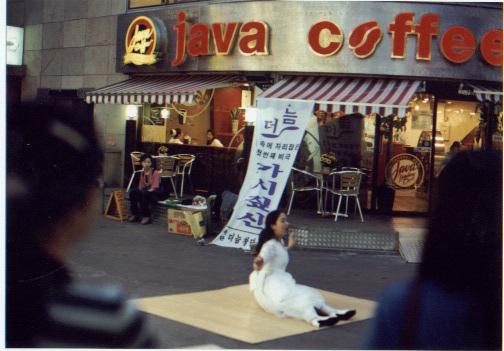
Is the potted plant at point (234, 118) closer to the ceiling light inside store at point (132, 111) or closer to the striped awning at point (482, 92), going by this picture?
the ceiling light inside store at point (132, 111)

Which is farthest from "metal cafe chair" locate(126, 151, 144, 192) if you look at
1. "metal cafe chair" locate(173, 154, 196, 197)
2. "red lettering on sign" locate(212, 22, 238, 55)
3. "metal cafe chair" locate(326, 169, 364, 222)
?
"metal cafe chair" locate(326, 169, 364, 222)

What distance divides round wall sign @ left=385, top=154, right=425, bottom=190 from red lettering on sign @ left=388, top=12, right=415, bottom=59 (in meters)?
2.21

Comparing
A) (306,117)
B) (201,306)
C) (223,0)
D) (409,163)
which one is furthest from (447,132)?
(201,306)

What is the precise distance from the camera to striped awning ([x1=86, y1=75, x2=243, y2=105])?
536 inches

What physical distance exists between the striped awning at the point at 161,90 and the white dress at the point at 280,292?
6320mm

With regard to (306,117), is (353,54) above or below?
above

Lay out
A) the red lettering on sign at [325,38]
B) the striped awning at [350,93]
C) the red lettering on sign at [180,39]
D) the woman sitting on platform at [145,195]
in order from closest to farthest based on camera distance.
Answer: the striped awning at [350,93], the red lettering on sign at [325,38], the woman sitting on platform at [145,195], the red lettering on sign at [180,39]

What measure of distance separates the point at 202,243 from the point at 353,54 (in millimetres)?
4676

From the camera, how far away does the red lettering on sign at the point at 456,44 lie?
12758mm

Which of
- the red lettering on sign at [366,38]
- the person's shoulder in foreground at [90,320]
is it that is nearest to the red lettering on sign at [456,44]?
the red lettering on sign at [366,38]

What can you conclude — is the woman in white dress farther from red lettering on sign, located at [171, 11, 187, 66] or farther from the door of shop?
red lettering on sign, located at [171, 11, 187, 66]

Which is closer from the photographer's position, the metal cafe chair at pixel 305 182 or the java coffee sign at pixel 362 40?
the java coffee sign at pixel 362 40

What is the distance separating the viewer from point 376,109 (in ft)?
36.8

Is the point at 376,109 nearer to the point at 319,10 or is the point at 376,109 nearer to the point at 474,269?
the point at 319,10
